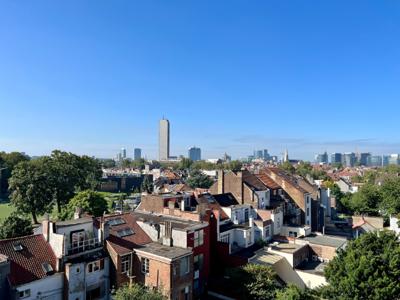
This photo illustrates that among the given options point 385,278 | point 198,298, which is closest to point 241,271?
point 198,298

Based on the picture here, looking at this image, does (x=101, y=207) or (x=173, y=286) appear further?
(x=101, y=207)

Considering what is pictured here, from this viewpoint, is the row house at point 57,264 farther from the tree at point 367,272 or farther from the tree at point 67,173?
the tree at point 67,173

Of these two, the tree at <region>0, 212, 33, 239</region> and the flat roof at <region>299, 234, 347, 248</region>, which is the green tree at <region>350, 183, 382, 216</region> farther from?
the tree at <region>0, 212, 33, 239</region>

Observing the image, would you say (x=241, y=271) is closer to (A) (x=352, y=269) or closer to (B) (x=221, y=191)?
(A) (x=352, y=269)

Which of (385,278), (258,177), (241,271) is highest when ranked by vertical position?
(258,177)

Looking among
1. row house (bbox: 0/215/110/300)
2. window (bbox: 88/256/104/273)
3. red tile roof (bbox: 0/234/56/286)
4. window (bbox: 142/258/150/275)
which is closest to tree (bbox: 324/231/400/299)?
window (bbox: 142/258/150/275)

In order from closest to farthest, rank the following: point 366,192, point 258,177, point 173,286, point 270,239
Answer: point 173,286 < point 270,239 < point 258,177 < point 366,192

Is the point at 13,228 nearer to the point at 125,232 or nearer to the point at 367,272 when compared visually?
the point at 125,232

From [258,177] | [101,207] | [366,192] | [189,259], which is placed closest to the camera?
[189,259]
